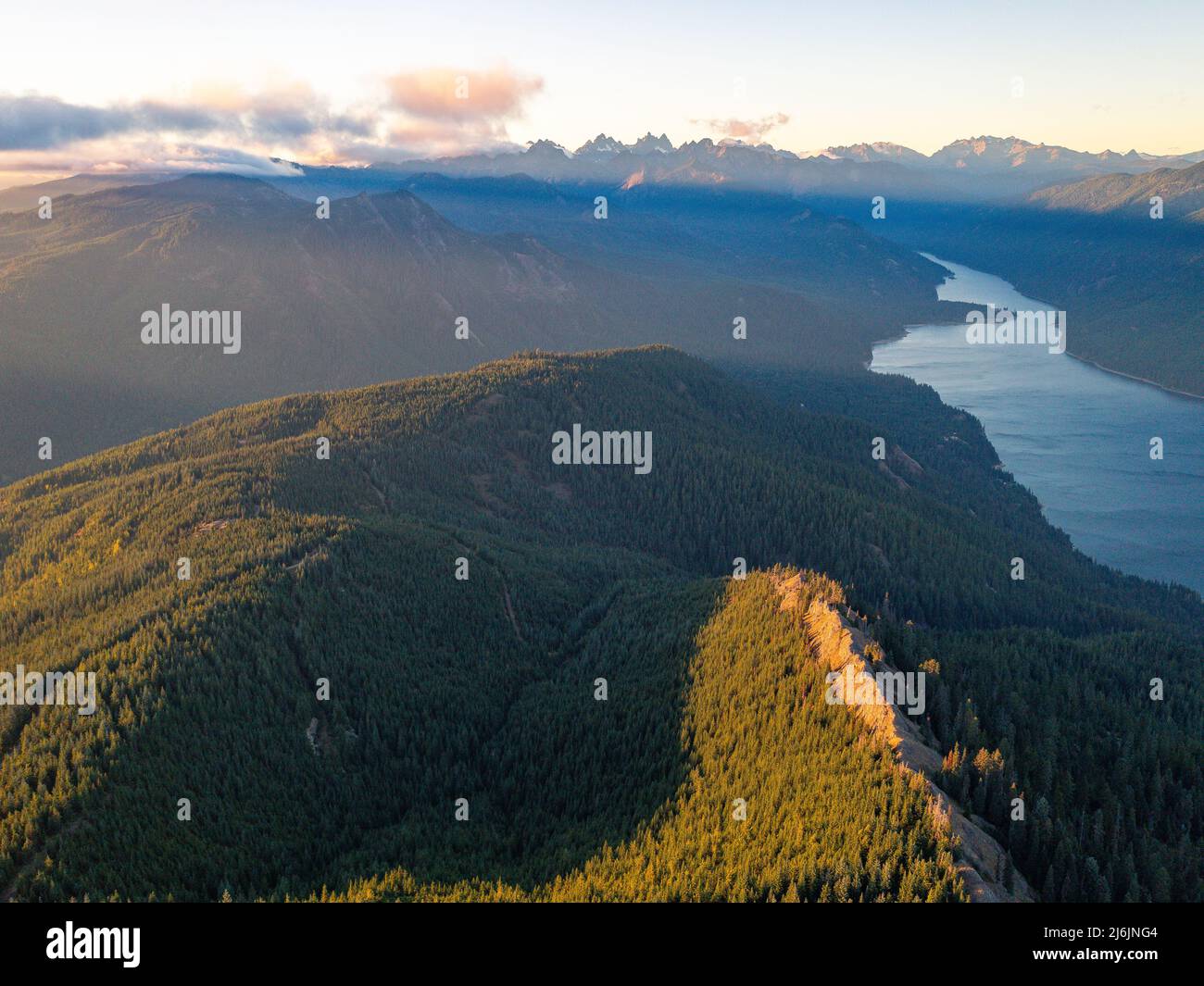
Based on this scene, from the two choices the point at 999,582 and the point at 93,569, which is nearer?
the point at 93,569

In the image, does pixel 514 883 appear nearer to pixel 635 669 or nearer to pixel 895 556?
pixel 635 669

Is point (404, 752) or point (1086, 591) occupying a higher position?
point (404, 752)

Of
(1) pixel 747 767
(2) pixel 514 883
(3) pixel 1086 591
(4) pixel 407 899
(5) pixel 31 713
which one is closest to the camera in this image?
(4) pixel 407 899

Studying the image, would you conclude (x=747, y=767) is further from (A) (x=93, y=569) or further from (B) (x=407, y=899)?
(A) (x=93, y=569)

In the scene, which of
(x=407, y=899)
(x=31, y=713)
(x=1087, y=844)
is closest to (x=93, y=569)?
(x=31, y=713)
